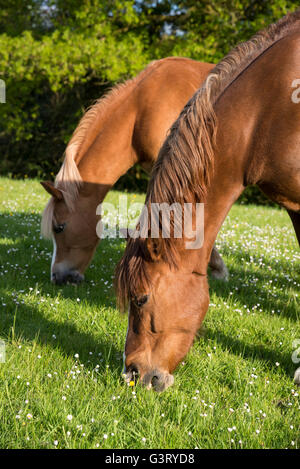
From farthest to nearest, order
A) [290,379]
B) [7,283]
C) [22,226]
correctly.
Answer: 1. [22,226]
2. [7,283]
3. [290,379]

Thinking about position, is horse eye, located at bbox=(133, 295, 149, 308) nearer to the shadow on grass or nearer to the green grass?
Result: the shadow on grass

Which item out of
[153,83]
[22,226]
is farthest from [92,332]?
[22,226]

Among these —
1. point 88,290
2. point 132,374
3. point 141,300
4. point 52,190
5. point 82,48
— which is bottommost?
point 88,290

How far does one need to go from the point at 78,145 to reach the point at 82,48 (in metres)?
12.8

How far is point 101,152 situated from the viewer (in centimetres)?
529

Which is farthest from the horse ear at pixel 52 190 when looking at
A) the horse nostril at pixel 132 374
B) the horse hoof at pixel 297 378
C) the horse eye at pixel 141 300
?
the horse hoof at pixel 297 378

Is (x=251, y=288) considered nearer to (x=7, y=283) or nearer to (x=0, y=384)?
(x=7, y=283)

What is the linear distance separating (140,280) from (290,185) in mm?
1142

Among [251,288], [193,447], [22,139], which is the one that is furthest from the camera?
[22,139]

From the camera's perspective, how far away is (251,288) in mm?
5184

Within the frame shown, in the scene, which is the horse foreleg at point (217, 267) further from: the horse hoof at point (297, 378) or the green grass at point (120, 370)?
the horse hoof at point (297, 378)

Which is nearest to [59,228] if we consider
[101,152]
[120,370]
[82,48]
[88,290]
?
[88,290]

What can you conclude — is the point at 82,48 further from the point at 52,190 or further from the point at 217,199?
the point at 217,199

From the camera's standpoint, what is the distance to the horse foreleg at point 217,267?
18.3ft
